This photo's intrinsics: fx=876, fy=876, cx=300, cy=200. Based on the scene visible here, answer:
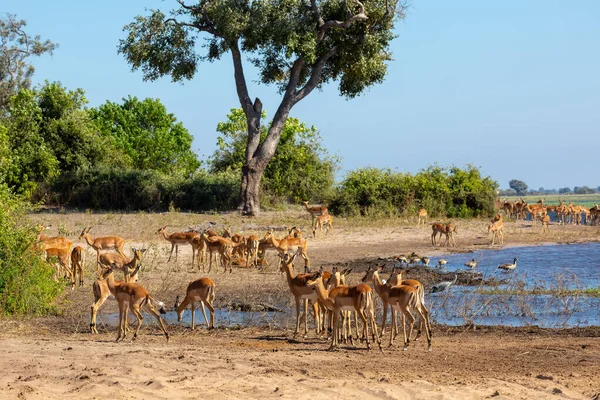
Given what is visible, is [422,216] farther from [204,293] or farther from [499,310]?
[204,293]

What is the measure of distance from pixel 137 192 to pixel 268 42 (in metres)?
8.31

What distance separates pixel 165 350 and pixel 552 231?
25.5 meters

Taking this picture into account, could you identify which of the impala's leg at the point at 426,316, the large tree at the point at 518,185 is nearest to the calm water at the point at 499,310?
the impala's leg at the point at 426,316

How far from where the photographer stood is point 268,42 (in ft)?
117

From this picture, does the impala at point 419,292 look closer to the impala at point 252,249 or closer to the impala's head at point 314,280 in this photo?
the impala's head at point 314,280

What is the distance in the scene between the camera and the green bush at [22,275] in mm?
13922

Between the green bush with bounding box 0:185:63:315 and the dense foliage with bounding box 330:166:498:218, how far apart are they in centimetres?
2237

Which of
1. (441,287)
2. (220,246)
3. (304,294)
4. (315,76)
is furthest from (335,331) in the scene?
(315,76)

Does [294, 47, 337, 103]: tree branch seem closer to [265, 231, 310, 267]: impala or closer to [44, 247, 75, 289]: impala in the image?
[265, 231, 310, 267]: impala

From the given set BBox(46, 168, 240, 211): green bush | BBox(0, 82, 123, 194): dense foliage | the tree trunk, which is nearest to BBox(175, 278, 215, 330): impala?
the tree trunk

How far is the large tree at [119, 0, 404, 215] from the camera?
112 feet

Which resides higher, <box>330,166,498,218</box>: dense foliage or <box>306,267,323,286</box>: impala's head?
<box>330,166,498,218</box>: dense foliage

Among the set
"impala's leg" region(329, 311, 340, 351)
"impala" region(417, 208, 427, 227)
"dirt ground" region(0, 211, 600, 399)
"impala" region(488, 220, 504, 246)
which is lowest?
"dirt ground" region(0, 211, 600, 399)

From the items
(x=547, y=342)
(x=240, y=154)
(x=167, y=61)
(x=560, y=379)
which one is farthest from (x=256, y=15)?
(x=560, y=379)
